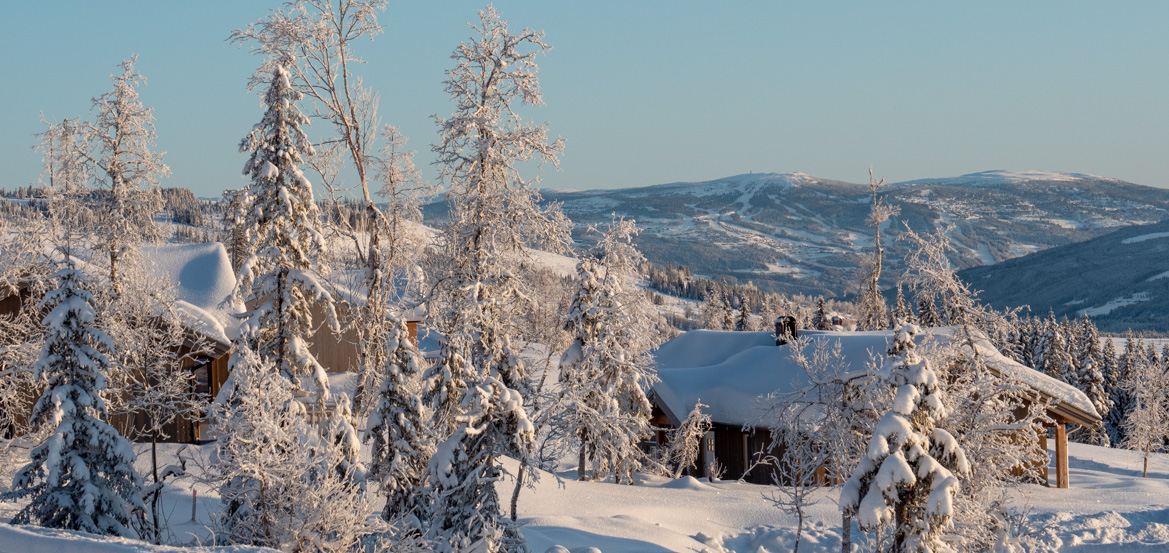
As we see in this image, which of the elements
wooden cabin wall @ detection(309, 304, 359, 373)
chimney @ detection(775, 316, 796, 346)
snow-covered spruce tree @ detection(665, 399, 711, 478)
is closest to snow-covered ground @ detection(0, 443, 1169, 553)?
snow-covered spruce tree @ detection(665, 399, 711, 478)

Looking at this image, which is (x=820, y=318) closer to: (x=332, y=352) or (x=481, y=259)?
(x=332, y=352)

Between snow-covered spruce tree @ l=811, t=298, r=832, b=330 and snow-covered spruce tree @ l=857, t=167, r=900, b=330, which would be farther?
snow-covered spruce tree @ l=811, t=298, r=832, b=330

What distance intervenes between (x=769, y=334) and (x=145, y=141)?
24910mm

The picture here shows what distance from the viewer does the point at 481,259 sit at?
55.1 feet

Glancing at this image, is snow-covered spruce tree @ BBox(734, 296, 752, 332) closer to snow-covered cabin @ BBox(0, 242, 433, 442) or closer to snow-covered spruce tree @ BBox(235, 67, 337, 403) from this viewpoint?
snow-covered cabin @ BBox(0, 242, 433, 442)

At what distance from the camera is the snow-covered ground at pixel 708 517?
19.8 metres

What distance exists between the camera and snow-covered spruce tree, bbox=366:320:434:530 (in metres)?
17.0

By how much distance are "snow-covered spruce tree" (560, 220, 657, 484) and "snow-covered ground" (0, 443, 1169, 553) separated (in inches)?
57.5

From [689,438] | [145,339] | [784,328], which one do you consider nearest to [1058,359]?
[784,328]

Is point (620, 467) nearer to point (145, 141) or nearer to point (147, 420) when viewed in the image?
point (147, 420)

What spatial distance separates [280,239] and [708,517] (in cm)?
1291

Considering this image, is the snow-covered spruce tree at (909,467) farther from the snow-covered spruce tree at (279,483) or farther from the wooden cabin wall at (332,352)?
the wooden cabin wall at (332,352)

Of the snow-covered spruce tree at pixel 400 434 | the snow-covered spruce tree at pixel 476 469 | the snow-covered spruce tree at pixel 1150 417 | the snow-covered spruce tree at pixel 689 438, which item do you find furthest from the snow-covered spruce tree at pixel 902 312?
the snow-covered spruce tree at pixel 1150 417

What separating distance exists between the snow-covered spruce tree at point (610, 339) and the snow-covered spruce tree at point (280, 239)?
9289mm
